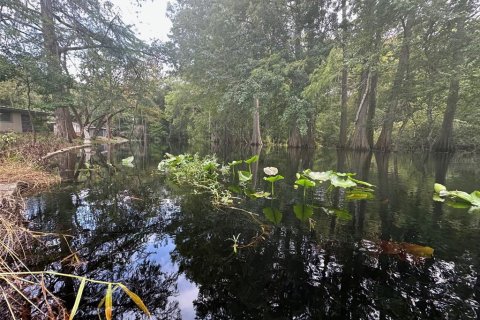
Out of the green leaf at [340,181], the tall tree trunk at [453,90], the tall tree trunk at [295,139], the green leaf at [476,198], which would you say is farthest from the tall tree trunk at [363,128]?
the green leaf at [340,181]

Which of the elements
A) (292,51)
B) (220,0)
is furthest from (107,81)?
(292,51)

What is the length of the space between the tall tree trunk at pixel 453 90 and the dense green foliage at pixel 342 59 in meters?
0.04

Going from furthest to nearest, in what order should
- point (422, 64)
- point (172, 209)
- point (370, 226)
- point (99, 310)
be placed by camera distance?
point (422, 64)
point (172, 209)
point (370, 226)
point (99, 310)

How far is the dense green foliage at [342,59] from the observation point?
12.0m

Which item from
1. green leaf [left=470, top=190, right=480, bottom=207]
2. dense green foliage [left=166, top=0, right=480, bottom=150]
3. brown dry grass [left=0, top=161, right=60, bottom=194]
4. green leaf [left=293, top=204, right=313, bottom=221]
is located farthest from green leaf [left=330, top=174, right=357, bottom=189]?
dense green foliage [left=166, top=0, right=480, bottom=150]

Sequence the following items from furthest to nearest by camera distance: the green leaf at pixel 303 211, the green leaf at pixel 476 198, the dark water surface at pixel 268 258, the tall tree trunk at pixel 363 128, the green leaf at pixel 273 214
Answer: the tall tree trunk at pixel 363 128 < the green leaf at pixel 476 198 < the green leaf at pixel 303 211 < the green leaf at pixel 273 214 < the dark water surface at pixel 268 258

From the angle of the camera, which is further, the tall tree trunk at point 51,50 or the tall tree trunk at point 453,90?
the tall tree trunk at point 453,90

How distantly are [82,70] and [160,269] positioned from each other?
16.5 m

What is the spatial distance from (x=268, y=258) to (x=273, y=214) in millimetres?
1472

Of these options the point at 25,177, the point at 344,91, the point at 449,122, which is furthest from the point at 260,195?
the point at 344,91

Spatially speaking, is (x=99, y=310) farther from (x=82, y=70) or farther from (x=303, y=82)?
(x=82, y=70)

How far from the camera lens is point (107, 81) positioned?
18438mm

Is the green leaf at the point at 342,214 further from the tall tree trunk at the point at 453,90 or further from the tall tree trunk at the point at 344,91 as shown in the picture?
the tall tree trunk at the point at 344,91

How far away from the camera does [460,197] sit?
14.0 feet
